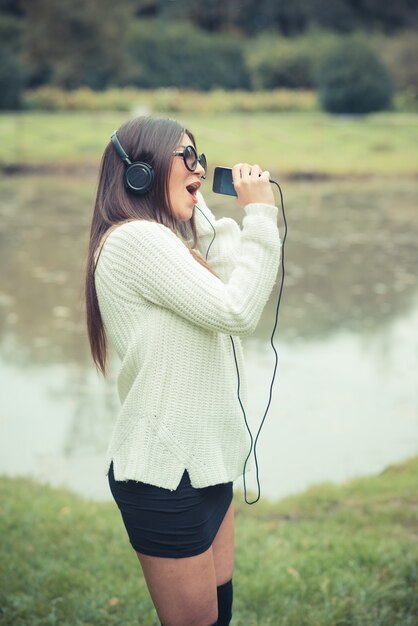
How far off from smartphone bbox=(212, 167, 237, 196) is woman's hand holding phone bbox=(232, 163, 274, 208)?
0.06m

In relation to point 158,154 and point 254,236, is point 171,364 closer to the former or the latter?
point 254,236

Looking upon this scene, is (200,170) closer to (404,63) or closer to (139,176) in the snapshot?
(139,176)

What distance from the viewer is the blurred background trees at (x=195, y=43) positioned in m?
32.0

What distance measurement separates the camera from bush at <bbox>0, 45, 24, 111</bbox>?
27439 millimetres

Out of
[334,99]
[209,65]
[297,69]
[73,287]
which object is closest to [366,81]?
[334,99]

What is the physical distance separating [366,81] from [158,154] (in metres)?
26.6

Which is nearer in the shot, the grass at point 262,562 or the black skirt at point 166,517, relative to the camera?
the black skirt at point 166,517

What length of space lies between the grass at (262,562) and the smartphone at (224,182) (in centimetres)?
159

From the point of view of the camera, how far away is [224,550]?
2145mm

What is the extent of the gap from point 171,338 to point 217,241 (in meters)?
0.45

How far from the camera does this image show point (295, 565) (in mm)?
3422

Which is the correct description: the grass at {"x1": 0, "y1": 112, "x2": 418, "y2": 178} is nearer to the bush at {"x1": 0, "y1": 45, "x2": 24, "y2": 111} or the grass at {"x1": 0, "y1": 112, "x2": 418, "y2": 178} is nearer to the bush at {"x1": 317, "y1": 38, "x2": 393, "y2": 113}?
the bush at {"x1": 317, "y1": 38, "x2": 393, "y2": 113}

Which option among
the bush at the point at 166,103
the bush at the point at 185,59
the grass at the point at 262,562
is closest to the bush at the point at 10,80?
the bush at the point at 166,103

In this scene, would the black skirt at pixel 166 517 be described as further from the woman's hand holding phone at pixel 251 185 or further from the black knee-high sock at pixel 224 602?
the woman's hand holding phone at pixel 251 185
